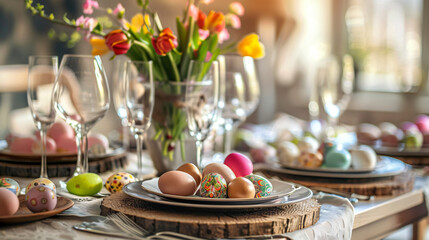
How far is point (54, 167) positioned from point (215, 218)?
1.69ft

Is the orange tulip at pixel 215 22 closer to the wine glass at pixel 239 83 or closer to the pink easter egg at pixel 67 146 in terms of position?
the wine glass at pixel 239 83

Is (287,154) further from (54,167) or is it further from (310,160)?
(54,167)

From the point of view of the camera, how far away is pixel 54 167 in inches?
44.0

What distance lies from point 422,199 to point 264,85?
3406 millimetres

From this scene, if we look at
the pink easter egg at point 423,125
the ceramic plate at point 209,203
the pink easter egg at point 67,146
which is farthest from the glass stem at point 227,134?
the pink easter egg at point 423,125

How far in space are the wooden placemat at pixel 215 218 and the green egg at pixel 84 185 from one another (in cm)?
12

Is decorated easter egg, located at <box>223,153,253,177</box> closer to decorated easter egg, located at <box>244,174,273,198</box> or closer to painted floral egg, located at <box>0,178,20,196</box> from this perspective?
decorated easter egg, located at <box>244,174,273,198</box>

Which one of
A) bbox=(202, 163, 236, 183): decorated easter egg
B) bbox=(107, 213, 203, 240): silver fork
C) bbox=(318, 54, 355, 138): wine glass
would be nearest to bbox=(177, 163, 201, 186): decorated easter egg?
bbox=(202, 163, 236, 183): decorated easter egg

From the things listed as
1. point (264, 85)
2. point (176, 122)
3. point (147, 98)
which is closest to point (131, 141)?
point (176, 122)

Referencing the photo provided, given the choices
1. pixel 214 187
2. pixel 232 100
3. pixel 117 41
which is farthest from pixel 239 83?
pixel 214 187

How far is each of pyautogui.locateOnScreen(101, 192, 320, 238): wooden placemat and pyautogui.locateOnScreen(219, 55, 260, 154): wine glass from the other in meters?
0.52

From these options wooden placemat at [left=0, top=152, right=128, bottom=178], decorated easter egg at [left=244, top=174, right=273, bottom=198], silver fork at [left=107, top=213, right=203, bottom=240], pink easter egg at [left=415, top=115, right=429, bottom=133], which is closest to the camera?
silver fork at [left=107, top=213, right=203, bottom=240]

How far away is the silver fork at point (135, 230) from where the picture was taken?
0.67 meters

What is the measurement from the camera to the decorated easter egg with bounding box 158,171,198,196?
755 mm
